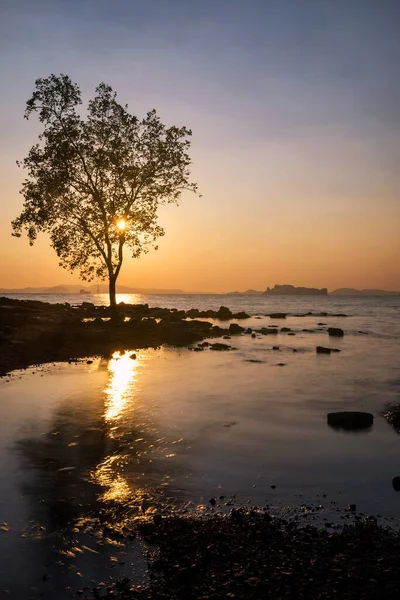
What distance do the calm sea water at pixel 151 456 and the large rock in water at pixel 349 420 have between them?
29 cm

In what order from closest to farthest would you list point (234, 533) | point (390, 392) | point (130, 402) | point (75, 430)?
point (234, 533) < point (75, 430) < point (130, 402) < point (390, 392)

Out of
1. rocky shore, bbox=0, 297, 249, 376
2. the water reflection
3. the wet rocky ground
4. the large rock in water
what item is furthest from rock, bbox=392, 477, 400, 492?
the wet rocky ground

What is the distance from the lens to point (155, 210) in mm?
37938

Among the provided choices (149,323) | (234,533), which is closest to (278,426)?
(234,533)

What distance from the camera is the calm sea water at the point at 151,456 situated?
653 centimetres

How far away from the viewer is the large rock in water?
1311cm

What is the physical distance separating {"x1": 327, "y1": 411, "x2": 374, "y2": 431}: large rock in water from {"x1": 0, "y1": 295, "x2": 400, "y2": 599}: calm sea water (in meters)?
0.29

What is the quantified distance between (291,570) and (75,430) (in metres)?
8.10

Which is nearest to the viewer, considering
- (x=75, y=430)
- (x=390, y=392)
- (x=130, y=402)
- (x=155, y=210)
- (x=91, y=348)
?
(x=75, y=430)

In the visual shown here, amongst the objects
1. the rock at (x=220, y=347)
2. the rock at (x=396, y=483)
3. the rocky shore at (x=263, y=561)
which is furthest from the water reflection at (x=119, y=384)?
the rock at (x=396, y=483)

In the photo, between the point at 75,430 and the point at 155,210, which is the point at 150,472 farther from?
the point at 155,210

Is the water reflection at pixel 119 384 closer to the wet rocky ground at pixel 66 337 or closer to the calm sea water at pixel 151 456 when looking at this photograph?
the calm sea water at pixel 151 456

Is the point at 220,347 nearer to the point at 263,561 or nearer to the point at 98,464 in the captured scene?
the point at 98,464

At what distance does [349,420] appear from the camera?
1324cm
